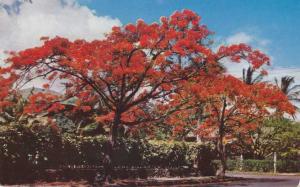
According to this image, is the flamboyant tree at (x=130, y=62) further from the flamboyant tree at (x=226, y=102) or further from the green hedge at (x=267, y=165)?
the green hedge at (x=267, y=165)

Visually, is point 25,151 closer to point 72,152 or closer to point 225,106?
point 72,152

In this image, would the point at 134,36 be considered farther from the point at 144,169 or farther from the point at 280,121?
the point at 280,121

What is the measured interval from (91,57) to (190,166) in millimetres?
14125

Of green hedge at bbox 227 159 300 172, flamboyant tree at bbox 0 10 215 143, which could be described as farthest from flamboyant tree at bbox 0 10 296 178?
green hedge at bbox 227 159 300 172

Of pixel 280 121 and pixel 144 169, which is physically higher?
pixel 280 121

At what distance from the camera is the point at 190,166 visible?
32469 millimetres

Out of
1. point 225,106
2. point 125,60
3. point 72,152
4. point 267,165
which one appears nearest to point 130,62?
point 125,60

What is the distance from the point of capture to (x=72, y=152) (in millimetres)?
24766

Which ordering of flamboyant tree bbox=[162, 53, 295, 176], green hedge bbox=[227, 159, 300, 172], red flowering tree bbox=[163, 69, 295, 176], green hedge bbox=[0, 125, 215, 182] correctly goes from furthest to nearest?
green hedge bbox=[227, 159, 300, 172]
red flowering tree bbox=[163, 69, 295, 176]
flamboyant tree bbox=[162, 53, 295, 176]
green hedge bbox=[0, 125, 215, 182]

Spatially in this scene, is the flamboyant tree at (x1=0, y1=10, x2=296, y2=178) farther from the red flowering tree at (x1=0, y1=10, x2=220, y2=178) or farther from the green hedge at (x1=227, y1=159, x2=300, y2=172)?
the green hedge at (x1=227, y1=159, x2=300, y2=172)

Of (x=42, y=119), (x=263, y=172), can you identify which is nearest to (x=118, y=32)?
(x=42, y=119)

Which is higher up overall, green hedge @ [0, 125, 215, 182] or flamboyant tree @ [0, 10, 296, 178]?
flamboyant tree @ [0, 10, 296, 178]

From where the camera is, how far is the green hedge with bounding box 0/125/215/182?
2128cm

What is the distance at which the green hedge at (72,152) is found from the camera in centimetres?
2128
